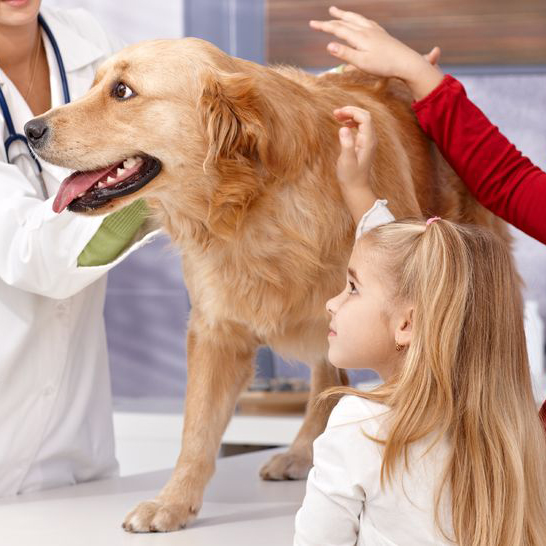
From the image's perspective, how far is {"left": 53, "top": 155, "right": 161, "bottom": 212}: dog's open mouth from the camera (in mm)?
1449

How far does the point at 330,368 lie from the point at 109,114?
0.73 meters

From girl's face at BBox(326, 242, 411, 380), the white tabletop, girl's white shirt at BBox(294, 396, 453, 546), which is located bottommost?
the white tabletop

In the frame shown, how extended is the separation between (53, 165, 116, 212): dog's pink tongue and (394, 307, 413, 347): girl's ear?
0.52m

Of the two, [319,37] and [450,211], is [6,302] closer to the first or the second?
[450,211]

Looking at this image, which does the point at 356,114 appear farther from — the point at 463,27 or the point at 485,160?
the point at 463,27

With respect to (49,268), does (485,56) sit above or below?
below

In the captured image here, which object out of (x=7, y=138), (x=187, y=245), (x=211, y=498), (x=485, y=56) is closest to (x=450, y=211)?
(x=187, y=245)

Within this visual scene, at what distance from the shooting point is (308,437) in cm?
195

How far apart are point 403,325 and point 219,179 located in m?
0.41

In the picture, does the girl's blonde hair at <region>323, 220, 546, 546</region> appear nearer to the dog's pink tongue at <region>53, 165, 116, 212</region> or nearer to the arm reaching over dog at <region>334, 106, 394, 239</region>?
the arm reaching over dog at <region>334, 106, 394, 239</region>

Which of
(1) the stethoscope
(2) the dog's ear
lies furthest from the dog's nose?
(2) the dog's ear

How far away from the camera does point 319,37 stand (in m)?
4.11

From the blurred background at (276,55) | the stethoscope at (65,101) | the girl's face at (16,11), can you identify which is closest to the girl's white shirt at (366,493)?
the stethoscope at (65,101)

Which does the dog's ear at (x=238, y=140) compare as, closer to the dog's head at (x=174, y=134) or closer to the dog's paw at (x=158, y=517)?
the dog's head at (x=174, y=134)
